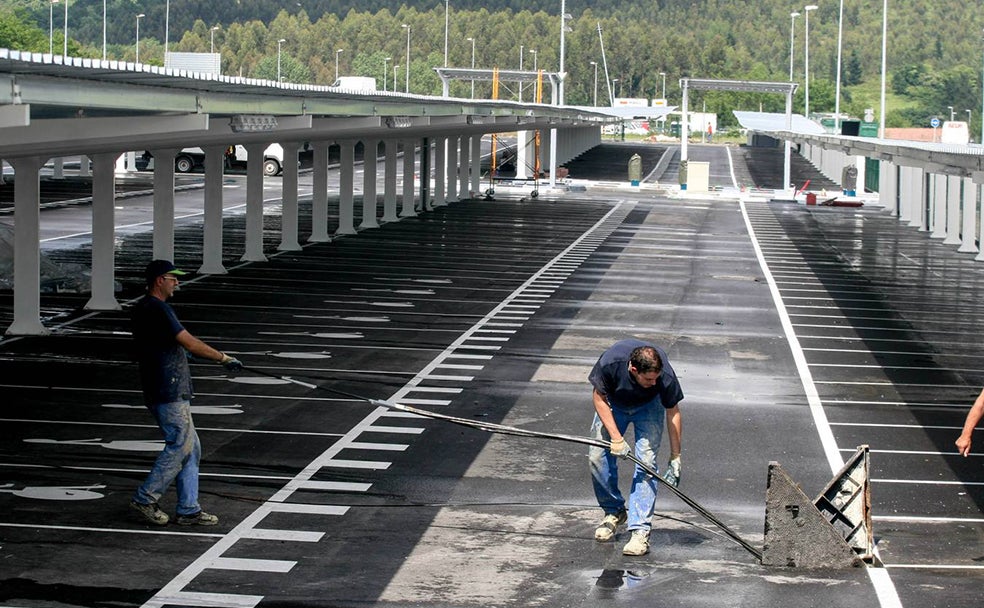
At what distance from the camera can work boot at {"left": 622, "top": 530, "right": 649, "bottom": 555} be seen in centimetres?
1258

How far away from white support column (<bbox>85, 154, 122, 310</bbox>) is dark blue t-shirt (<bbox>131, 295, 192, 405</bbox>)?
16674 millimetres

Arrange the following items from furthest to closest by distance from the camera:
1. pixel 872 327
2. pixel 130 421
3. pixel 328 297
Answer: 1. pixel 328 297
2. pixel 872 327
3. pixel 130 421

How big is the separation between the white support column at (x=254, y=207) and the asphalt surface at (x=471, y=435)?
867 mm

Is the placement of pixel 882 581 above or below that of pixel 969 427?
below

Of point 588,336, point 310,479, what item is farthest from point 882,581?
point 588,336

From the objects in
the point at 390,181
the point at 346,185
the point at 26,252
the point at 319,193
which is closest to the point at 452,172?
the point at 390,181

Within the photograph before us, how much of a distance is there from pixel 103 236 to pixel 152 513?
55.5 ft

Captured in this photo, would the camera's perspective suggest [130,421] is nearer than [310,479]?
No

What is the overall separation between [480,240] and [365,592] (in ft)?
123

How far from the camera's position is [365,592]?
1154cm

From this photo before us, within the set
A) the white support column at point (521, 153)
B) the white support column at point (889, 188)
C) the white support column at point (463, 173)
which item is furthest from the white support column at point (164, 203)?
the white support column at point (521, 153)

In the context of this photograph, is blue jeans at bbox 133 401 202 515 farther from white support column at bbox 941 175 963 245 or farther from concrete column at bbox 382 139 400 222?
white support column at bbox 941 175 963 245

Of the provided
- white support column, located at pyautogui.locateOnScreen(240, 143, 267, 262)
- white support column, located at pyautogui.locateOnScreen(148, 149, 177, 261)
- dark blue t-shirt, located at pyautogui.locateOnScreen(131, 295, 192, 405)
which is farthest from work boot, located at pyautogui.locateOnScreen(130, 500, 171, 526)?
white support column, located at pyautogui.locateOnScreen(240, 143, 267, 262)

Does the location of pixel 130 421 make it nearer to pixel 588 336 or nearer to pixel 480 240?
pixel 588 336
